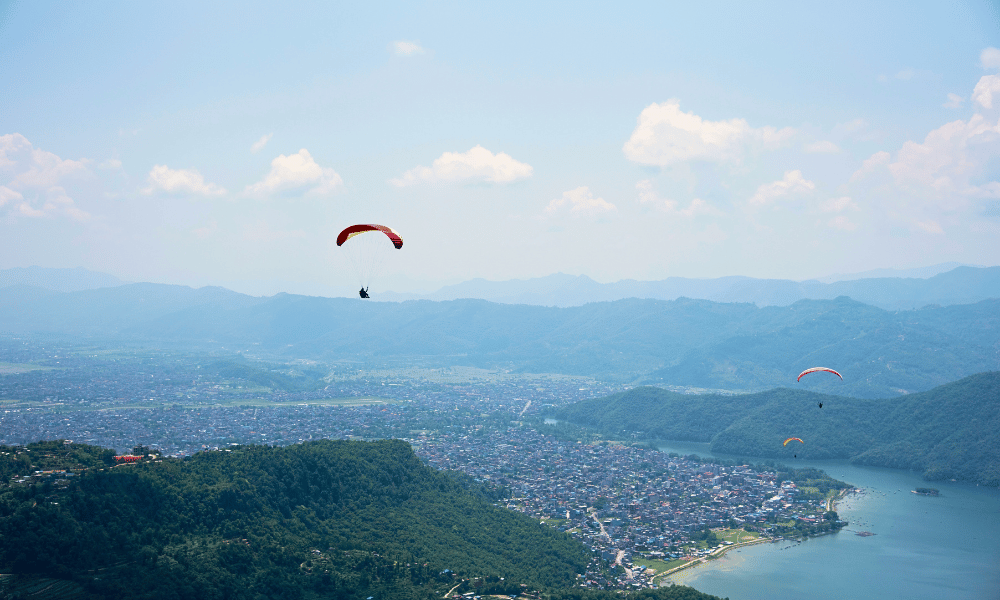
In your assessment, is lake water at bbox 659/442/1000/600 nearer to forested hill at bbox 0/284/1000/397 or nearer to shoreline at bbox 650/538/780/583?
shoreline at bbox 650/538/780/583

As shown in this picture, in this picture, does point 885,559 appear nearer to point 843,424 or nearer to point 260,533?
point 843,424

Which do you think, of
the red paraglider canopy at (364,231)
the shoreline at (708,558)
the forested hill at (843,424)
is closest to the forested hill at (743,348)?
the forested hill at (843,424)

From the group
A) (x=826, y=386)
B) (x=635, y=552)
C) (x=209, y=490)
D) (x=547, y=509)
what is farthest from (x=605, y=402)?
(x=209, y=490)

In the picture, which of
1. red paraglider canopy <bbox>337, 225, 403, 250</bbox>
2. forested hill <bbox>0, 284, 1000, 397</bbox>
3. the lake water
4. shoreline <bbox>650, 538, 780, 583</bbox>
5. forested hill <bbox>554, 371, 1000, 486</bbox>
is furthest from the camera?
forested hill <bbox>0, 284, 1000, 397</bbox>

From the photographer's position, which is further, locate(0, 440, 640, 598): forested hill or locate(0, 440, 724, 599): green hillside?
locate(0, 440, 640, 598): forested hill

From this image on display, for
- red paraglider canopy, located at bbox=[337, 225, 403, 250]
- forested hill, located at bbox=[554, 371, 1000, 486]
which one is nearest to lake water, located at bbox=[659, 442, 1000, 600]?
forested hill, located at bbox=[554, 371, 1000, 486]

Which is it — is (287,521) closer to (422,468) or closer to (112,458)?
(112,458)
